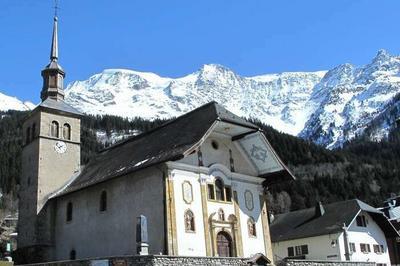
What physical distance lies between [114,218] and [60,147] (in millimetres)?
12551

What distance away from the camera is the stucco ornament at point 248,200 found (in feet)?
126

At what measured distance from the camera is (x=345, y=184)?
142 m

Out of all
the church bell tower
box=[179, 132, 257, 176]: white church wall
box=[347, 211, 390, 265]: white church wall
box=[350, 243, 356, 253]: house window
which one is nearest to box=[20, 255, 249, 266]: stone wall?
box=[179, 132, 257, 176]: white church wall

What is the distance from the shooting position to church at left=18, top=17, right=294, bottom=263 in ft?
111

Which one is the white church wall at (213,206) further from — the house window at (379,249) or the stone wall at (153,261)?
the house window at (379,249)

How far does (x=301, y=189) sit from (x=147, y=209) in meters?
102

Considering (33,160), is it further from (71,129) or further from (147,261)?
(147,261)

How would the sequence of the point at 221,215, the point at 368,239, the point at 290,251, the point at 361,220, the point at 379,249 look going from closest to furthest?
1. the point at 221,215
2. the point at 368,239
3. the point at 361,220
4. the point at 290,251
5. the point at 379,249

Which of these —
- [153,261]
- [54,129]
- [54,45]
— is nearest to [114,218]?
[153,261]

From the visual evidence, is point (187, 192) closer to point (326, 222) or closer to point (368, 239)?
point (326, 222)

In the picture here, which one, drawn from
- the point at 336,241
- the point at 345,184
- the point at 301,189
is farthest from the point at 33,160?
the point at 345,184

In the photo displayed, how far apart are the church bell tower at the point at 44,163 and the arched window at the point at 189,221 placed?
13.7 m

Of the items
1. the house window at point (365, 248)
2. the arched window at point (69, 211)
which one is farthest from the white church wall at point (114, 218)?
the house window at point (365, 248)

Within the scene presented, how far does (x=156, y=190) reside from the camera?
111ft
